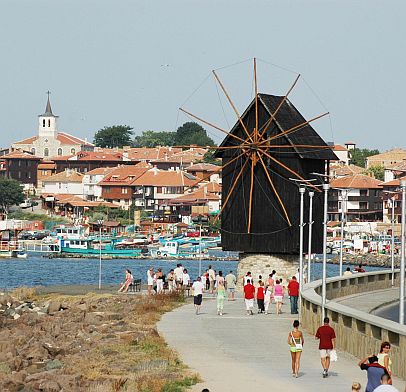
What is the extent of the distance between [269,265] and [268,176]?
4.43 m

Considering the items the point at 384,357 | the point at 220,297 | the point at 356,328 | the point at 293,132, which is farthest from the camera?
the point at 293,132

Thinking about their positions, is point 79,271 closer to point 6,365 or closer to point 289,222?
point 289,222

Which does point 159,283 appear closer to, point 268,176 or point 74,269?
point 268,176

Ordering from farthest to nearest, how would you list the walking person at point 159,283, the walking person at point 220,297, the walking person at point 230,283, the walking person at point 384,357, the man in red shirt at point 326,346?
the walking person at point 159,283 → the walking person at point 230,283 → the walking person at point 220,297 → the man in red shirt at point 326,346 → the walking person at point 384,357

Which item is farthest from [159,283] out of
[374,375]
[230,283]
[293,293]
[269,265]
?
[374,375]

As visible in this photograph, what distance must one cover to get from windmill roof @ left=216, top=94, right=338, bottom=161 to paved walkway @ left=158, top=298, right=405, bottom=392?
841 inches

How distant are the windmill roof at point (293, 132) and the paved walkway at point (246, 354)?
2136 cm

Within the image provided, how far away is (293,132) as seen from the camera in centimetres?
7344

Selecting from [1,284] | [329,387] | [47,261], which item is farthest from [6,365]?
[47,261]

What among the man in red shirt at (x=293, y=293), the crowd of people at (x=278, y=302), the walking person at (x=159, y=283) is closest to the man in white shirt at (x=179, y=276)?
the crowd of people at (x=278, y=302)

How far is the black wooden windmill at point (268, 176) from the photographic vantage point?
72250 mm

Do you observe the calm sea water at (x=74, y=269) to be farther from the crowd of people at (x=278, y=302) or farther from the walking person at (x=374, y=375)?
the walking person at (x=374, y=375)

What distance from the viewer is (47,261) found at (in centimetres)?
15212

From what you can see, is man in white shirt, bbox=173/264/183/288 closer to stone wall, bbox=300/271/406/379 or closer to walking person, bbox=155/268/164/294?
walking person, bbox=155/268/164/294
